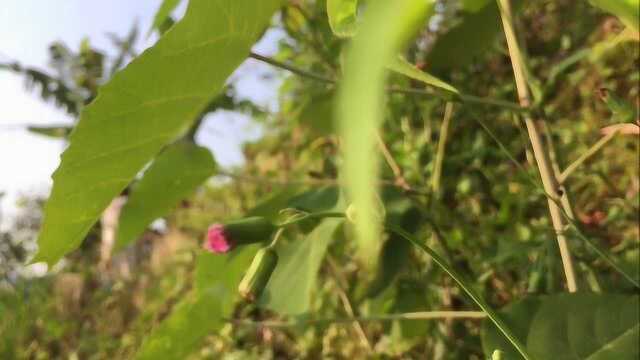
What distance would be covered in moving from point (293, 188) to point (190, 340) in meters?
Answer: 0.31

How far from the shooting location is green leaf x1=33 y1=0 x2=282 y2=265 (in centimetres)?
37

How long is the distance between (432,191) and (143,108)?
42 centimetres

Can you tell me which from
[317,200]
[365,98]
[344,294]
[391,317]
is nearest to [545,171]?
[391,317]

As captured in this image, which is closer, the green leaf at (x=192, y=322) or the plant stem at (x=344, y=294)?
the green leaf at (x=192, y=322)

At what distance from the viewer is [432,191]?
2.49 ft

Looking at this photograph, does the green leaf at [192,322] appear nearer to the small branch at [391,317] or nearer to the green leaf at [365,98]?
the small branch at [391,317]

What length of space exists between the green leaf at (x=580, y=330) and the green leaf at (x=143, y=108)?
24cm

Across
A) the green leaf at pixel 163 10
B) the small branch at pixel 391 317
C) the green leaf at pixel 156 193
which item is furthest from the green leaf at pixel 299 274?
the green leaf at pixel 163 10

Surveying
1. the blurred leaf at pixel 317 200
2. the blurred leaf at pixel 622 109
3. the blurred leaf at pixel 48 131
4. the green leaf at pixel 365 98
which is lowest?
the blurred leaf at pixel 48 131

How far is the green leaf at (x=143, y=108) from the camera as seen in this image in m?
0.37

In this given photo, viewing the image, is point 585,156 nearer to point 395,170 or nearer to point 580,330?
point 580,330

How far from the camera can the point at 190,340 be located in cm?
54

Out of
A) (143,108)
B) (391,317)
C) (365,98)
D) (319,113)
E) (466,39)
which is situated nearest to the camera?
(365,98)

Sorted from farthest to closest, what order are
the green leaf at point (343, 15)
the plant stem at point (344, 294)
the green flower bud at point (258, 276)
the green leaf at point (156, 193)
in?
the plant stem at point (344, 294) < the green leaf at point (156, 193) < the green flower bud at point (258, 276) < the green leaf at point (343, 15)
